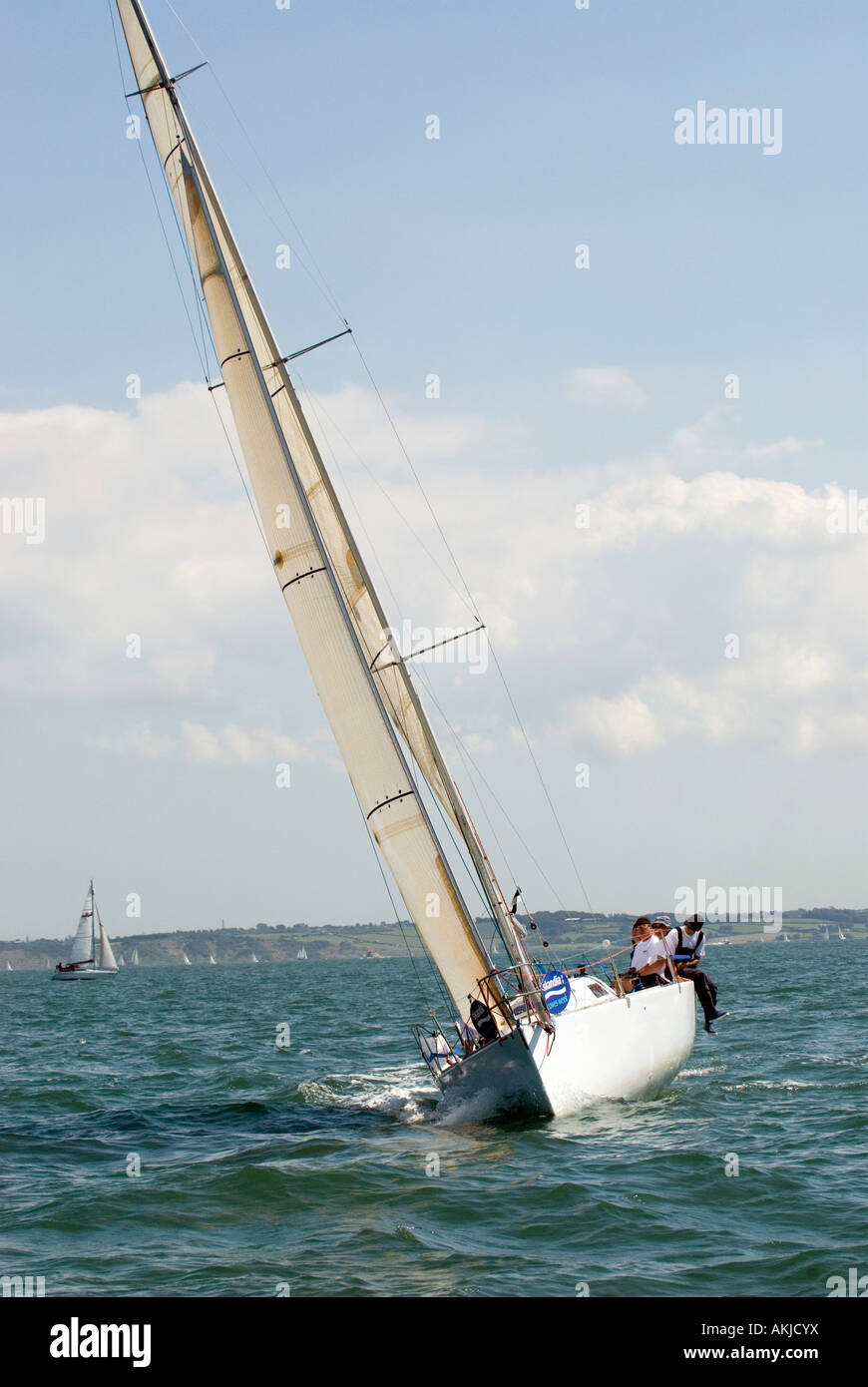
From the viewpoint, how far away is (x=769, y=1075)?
60.0 feet

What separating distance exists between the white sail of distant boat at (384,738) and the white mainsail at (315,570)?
2cm

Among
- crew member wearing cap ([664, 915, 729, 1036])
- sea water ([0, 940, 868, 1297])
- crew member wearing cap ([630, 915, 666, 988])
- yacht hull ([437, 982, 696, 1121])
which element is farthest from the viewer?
crew member wearing cap ([664, 915, 729, 1036])

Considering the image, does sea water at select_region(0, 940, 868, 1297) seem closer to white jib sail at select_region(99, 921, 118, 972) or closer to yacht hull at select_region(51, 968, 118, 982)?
yacht hull at select_region(51, 968, 118, 982)

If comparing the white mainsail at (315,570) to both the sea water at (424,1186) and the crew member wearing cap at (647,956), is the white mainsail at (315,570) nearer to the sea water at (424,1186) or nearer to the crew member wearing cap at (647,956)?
the sea water at (424,1186)

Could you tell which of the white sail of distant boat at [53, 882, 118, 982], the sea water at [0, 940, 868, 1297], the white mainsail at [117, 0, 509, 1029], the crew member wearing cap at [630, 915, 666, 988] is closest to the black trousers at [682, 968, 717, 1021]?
the crew member wearing cap at [630, 915, 666, 988]

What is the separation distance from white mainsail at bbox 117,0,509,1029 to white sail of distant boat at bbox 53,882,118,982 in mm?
92784

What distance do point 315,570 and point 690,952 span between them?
23.7 ft

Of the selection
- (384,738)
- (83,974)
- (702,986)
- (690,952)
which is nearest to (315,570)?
(384,738)

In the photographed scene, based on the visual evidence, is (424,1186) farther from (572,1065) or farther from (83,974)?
(83,974)

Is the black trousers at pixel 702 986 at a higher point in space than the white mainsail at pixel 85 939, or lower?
higher

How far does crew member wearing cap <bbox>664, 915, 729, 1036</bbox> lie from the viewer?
17.2 meters

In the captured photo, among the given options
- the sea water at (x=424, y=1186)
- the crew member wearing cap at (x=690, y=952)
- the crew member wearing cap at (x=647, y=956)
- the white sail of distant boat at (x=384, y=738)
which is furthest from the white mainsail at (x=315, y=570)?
the crew member wearing cap at (x=690, y=952)

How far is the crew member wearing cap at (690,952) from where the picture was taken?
17250 mm
